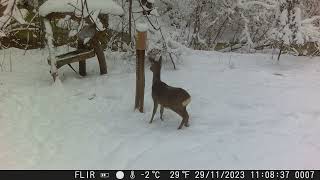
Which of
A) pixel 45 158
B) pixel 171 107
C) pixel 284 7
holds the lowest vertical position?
pixel 45 158

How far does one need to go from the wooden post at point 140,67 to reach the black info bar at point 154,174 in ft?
5.92

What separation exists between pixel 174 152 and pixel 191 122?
86 cm

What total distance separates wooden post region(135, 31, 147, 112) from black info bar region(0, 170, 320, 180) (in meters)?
1.80

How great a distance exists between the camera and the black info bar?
15.5ft

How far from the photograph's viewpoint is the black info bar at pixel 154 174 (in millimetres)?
4723

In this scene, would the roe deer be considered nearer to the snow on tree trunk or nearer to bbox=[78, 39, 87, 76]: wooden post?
bbox=[78, 39, 87, 76]: wooden post

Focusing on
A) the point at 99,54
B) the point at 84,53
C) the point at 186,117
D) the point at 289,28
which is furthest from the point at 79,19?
the point at 289,28

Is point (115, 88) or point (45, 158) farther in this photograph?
point (115, 88)

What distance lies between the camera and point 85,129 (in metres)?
6.02

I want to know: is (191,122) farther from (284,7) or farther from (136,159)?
(284,7)

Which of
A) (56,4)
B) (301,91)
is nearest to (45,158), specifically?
(56,4)

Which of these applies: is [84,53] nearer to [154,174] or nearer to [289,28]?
[154,174]

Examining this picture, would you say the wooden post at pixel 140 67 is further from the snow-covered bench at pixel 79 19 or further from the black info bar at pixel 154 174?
the black info bar at pixel 154 174

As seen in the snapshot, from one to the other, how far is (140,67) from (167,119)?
0.74m
